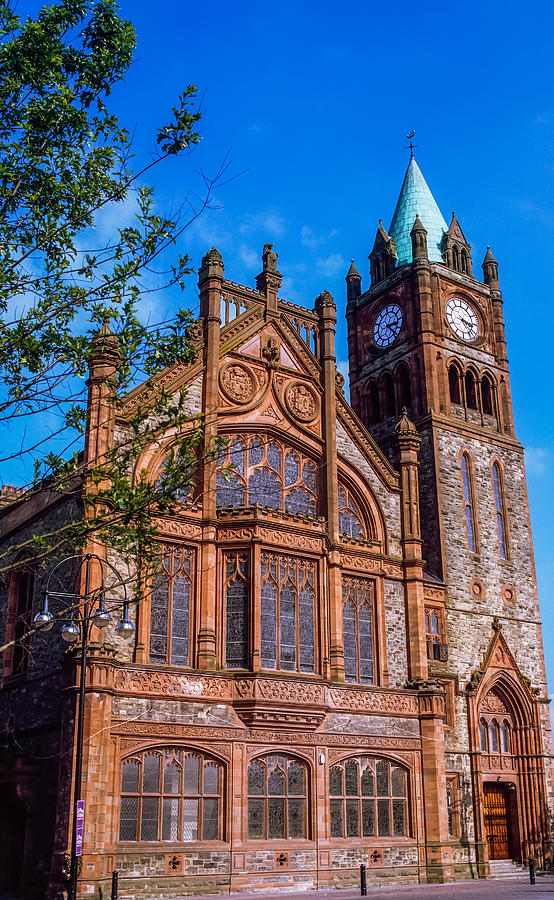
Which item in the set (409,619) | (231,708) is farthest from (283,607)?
(409,619)

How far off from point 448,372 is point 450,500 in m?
7.55

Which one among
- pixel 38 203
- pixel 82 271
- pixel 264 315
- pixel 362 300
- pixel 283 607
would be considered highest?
pixel 362 300

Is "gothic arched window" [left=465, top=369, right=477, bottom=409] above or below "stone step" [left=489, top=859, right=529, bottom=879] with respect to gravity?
above

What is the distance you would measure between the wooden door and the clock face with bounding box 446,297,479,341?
888 inches

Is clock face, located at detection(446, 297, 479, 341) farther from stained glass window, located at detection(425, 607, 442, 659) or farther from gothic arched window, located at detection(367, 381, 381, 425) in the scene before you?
stained glass window, located at detection(425, 607, 442, 659)

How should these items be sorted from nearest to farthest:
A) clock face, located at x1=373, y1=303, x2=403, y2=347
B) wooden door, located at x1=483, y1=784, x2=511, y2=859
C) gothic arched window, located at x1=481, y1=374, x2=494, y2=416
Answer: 1. wooden door, located at x1=483, y1=784, x2=511, y2=859
2. gothic arched window, located at x1=481, y1=374, x2=494, y2=416
3. clock face, located at x1=373, y1=303, x2=403, y2=347

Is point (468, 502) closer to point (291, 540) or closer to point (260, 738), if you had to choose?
point (291, 540)

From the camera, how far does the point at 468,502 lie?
147ft

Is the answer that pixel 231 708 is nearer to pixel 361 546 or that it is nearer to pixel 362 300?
pixel 361 546

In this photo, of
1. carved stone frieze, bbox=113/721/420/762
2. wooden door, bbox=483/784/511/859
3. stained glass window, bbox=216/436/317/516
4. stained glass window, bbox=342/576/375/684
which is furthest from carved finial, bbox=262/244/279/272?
wooden door, bbox=483/784/511/859

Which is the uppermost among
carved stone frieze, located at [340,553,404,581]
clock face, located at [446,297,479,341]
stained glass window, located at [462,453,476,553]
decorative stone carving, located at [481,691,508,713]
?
clock face, located at [446,297,479,341]

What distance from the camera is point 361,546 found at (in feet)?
117

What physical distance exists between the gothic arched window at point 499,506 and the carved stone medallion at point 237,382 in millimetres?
16576

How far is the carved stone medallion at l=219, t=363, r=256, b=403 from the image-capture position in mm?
34625
